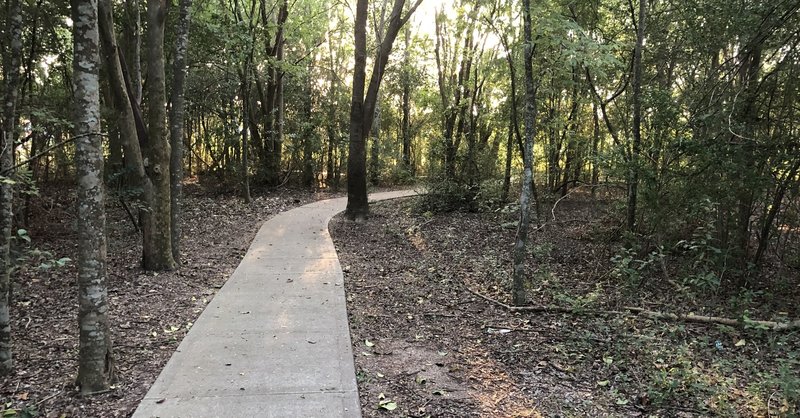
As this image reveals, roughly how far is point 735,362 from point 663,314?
1.07m

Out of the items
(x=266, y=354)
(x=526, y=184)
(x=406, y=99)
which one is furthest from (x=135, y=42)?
(x=406, y=99)

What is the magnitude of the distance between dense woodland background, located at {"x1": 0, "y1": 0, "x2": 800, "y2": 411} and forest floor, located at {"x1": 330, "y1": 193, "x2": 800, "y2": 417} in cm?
35

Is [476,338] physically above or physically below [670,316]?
below

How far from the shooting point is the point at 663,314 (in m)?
5.59

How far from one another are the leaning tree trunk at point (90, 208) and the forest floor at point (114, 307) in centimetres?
23

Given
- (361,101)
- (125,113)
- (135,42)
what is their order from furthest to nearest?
(361,101), (135,42), (125,113)

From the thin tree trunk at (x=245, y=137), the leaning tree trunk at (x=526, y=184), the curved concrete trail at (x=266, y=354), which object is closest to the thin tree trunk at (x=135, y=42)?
the thin tree trunk at (x=245, y=137)

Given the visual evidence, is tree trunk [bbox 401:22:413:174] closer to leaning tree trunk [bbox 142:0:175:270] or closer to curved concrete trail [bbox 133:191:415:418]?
leaning tree trunk [bbox 142:0:175:270]

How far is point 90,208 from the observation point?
12.5 ft

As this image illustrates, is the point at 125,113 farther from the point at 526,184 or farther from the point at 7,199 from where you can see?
the point at 526,184

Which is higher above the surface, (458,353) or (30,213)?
(30,213)

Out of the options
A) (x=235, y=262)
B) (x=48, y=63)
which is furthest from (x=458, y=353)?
(x=48, y=63)

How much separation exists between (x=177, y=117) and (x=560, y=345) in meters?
6.35

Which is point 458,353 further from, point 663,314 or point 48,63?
point 48,63
